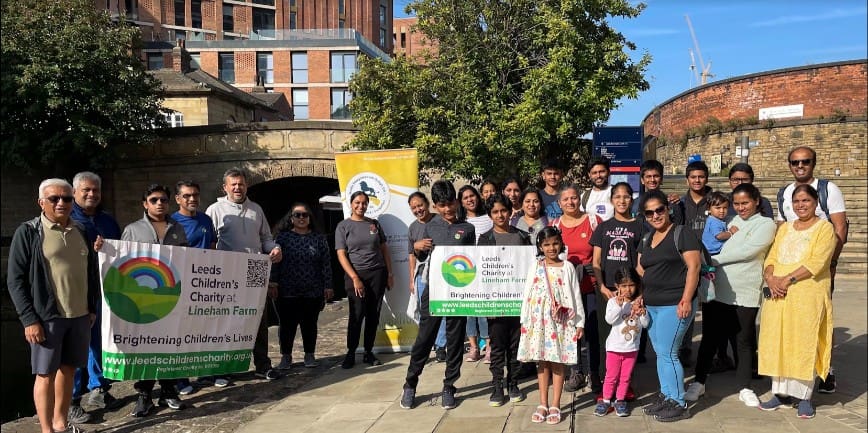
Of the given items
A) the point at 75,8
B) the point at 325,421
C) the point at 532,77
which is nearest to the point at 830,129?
the point at 532,77

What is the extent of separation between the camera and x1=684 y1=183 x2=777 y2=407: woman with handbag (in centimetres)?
478

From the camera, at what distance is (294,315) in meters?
6.59

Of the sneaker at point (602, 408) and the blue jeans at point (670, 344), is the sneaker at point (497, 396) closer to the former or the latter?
the sneaker at point (602, 408)

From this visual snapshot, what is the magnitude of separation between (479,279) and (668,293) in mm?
1545

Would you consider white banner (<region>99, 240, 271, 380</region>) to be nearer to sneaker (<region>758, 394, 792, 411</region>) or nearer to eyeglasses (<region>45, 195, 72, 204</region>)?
eyeglasses (<region>45, 195, 72, 204</region>)

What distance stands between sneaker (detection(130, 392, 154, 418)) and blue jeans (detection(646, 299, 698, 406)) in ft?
14.1

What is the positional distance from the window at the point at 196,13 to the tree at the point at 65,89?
3890cm

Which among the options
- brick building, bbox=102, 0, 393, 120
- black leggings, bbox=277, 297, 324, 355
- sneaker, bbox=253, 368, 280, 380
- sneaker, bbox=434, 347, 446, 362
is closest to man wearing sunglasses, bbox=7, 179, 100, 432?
sneaker, bbox=253, 368, 280, 380

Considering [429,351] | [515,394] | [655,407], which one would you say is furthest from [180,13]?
[655,407]

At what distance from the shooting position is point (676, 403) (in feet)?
14.7

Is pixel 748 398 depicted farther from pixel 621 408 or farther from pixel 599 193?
pixel 599 193

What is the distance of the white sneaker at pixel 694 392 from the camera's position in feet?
16.1

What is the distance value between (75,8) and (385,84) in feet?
40.2

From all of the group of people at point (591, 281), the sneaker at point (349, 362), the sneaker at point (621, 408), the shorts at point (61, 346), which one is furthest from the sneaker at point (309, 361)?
the sneaker at point (621, 408)
